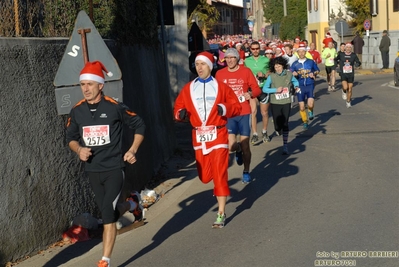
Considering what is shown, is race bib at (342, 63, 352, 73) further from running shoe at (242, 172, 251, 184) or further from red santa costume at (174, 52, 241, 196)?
red santa costume at (174, 52, 241, 196)

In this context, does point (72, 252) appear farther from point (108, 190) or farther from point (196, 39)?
point (196, 39)

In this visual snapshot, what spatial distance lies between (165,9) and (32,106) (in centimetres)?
825

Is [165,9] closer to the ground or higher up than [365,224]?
higher up

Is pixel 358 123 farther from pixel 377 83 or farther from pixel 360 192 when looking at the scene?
pixel 377 83

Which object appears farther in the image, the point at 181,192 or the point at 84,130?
the point at 181,192

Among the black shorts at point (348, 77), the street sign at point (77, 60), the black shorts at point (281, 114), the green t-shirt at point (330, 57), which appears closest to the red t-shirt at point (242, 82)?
the black shorts at point (281, 114)

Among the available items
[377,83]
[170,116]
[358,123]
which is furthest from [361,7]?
[170,116]

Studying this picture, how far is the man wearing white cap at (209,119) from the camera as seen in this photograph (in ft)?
30.2

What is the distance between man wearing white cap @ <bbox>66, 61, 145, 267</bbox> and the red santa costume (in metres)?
1.96

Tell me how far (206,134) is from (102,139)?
222 cm

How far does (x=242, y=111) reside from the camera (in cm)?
1174

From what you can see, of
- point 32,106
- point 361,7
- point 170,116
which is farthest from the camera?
point 361,7

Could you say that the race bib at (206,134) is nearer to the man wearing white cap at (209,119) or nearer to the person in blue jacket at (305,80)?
the man wearing white cap at (209,119)

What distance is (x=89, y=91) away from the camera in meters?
7.23
